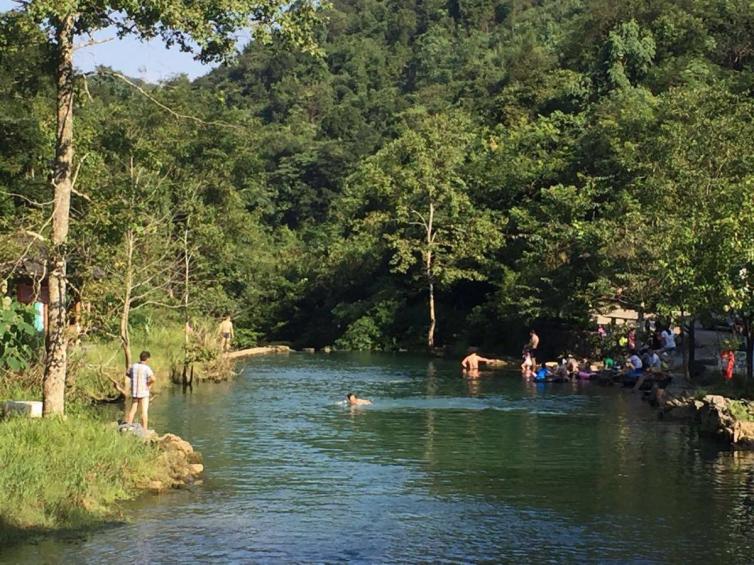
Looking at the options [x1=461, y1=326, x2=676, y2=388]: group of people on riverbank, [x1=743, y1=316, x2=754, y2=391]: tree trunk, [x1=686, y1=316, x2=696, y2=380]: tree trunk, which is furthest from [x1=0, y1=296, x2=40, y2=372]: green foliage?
[x1=461, y1=326, x2=676, y2=388]: group of people on riverbank

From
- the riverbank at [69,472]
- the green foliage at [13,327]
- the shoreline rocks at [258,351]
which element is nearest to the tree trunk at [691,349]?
the riverbank at [69,472]

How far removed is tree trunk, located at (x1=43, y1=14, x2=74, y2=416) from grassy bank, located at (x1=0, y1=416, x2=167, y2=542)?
2.16 feet

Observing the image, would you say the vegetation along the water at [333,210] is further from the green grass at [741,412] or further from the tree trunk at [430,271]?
the green grass at [741,412]

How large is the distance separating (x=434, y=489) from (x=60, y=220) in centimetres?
758

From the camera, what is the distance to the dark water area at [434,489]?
13.0m

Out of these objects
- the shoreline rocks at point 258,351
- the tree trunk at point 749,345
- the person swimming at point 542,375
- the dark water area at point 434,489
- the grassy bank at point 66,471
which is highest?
the tree trunk at point 749,345

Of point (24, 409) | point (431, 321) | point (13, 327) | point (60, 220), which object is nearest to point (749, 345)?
point (60, 220)

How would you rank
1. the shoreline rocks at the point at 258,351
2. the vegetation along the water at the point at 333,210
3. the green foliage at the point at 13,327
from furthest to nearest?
1. the shoreline rocks at the point at 258,351
2. the green foliage at the point at 13,327
3. the vegetation along the water at the point at 333,210

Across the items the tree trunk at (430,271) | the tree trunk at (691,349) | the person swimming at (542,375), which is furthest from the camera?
the tree trunk at (430,271)

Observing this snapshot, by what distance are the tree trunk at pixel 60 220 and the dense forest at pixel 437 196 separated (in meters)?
0.35

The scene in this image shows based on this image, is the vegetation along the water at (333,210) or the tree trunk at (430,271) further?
the tree trunk at (430,271)

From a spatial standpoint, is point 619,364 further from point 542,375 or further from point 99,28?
point 99,28

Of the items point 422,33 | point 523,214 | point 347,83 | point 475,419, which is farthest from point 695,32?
point 422,33

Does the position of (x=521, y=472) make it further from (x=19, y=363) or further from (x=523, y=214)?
(x=523, y=214)
